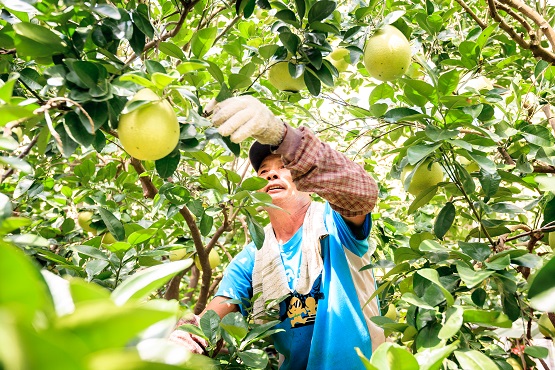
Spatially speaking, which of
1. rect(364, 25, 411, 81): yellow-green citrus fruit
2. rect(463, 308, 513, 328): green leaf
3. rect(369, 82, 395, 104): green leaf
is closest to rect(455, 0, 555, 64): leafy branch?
rect(364, 25, 411, 81): yellow-green citrus fruit

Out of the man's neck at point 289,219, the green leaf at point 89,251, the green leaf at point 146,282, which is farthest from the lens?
the man's neck at point 289,219

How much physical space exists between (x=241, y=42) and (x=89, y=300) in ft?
6.07

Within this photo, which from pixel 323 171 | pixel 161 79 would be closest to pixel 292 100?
pixel 323 171

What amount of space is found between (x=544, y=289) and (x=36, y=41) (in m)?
1.23

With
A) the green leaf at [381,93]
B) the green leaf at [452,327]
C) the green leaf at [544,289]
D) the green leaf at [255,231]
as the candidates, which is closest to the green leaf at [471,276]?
the green leaf at [452,327]

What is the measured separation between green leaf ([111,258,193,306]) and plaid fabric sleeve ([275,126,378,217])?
1.30 metres

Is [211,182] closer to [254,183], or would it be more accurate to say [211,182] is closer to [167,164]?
[254,183]

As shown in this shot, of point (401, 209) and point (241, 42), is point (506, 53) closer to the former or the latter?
point (241, 42)

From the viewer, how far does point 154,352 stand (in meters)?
0.52

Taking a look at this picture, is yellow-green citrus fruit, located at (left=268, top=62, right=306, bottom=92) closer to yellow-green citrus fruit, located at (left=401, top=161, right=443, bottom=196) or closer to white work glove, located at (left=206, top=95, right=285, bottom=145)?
white work glove, located at (left=206, top=95, right=285, bottom=145)

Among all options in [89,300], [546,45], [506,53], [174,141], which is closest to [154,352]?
[89,300]

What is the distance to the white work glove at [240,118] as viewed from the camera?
1592 mm

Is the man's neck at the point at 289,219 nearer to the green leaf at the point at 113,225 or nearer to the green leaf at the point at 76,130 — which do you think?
the green leaf at the point at 113,225

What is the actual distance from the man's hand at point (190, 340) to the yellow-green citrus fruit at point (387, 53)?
1.11 metres
